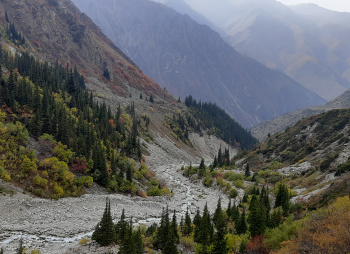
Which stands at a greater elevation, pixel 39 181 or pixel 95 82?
pixel 95 82

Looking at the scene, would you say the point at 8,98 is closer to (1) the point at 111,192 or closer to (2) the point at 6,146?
(2) the point at 6,146

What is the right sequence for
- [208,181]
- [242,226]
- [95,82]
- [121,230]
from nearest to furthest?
[121,230] < [242,226] < [208,181] < [95,82]

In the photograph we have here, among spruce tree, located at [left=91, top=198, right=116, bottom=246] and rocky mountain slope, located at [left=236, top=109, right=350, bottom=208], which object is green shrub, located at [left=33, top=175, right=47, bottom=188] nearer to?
spruce tree, located at [left=91, top=198, right=116, bottom=246]

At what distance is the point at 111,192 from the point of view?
58.1 meters

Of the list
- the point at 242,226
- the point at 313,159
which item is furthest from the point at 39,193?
the point at 313,159

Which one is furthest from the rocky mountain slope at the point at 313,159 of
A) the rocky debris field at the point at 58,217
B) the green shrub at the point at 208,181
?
the rocky debris field at the point at 58,217

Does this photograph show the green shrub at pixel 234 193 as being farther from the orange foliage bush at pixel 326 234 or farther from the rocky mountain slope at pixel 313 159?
the orange foliage bush at pixel 326 234

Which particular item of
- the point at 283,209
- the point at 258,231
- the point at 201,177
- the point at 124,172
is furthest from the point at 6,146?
the point at 201,177

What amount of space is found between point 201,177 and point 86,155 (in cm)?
4615

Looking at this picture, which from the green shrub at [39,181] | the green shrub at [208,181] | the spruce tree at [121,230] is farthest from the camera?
the green shrub at [208,181]

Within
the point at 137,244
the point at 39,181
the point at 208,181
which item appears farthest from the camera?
the point at 208,181

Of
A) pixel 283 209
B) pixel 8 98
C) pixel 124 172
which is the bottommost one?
pixel 283 209

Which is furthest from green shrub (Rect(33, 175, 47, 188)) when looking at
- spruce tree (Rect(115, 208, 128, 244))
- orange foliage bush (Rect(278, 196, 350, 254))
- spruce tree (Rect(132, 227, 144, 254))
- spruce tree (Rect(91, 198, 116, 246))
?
orange foliage bush (Rect(278, 196, 350, 254))

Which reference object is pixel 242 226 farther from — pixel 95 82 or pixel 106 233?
pixel 95 82
